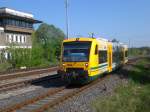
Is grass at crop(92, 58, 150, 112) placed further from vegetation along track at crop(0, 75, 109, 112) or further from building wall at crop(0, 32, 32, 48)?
building wall at crop(0, 32, 32, 48)

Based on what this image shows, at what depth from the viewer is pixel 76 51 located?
18859mm

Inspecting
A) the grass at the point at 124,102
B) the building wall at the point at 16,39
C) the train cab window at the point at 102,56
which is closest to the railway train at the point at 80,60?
the train cab window at the point at 102,56

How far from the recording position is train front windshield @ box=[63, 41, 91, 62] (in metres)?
18.6

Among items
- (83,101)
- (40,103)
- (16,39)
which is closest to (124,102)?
(83,101)

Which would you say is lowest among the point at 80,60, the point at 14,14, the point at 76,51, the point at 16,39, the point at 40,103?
the point at 40,103

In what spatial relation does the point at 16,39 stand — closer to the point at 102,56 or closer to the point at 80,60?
the point at 102,56

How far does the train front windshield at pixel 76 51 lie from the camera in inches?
734

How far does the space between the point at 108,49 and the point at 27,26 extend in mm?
50921

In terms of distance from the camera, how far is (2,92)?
17.3 meters

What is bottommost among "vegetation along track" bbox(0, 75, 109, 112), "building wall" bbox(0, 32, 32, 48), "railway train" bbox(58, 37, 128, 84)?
"vegetation along track" bbox(0, 75, 109, 112)

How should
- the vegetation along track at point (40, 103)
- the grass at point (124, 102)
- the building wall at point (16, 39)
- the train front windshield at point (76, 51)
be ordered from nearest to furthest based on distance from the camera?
the grass at point (124, 102) < the vegetation along track at point (40, 103) < the train front windshield at point (76, 51) < the building wall at point (16, 39)

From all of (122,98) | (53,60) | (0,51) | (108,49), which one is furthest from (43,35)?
(122,98)

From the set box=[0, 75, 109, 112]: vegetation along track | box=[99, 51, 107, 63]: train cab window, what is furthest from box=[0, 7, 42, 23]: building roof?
box=[0, 75, 109, 112]: vegetation along track

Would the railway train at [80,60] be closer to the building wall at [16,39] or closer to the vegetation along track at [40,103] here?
the vegetation along track at [40,103]
